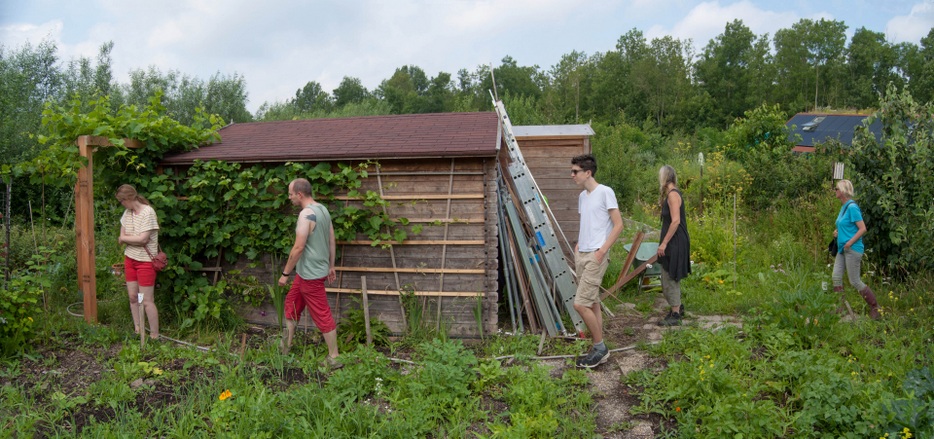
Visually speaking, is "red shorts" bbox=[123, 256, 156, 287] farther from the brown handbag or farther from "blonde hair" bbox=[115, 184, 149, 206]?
"blonde hair" bbox=[115, 184, 149, 206]

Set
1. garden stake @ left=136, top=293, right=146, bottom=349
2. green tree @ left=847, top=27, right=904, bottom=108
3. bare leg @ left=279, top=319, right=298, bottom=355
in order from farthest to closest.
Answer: green tree @ left=847, top=27, right=904, bottom=108 < garden stake @ left=136, top=293, right=146, bottom=349 < bare leg @ left=279, top=319, right=298, bottom=355

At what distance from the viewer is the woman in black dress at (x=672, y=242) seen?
245 inches

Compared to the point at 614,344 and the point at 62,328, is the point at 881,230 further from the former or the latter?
the point at 62,328

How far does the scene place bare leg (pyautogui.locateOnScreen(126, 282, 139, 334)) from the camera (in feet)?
20.7

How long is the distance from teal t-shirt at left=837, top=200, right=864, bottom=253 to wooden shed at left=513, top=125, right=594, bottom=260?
3737 mm

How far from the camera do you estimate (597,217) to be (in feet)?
17.3

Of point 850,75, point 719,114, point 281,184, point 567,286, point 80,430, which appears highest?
point 850,75

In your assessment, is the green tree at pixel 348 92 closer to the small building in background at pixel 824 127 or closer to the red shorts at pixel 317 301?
the small building in background at pixel 824 127

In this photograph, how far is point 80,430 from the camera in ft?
14.2

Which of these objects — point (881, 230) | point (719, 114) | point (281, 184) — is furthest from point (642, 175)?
point (719, 114)

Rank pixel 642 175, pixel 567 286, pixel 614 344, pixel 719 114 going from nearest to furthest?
pixel 614 344 < pixel 567 286 < pixel 642 175 < pixel 719 114

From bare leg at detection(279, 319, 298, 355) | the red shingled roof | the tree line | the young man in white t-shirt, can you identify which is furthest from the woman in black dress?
the tree line

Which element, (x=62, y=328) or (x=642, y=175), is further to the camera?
(x=642, y=175)

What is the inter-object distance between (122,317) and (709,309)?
21.5 ft
